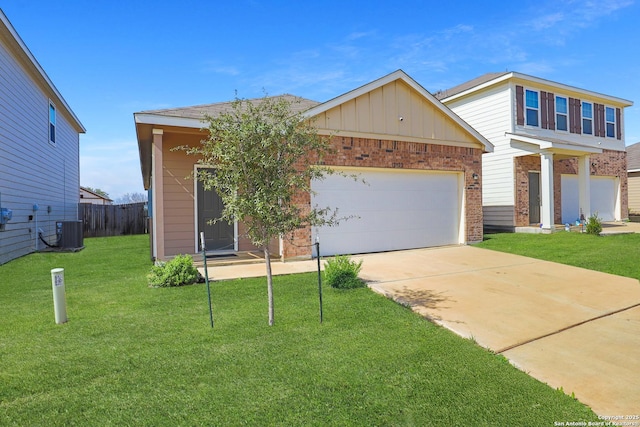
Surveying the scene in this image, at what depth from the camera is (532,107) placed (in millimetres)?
14008

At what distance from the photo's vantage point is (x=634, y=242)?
33.0ft

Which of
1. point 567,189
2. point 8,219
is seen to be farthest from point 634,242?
point 8,219

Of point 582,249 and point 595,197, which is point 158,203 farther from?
point 595,197

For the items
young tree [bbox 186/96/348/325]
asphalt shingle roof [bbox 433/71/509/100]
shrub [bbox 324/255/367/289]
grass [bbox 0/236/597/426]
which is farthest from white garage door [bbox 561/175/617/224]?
young tree [bbox 186/96/348/325]

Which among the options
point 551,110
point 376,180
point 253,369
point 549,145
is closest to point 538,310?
point 253,369

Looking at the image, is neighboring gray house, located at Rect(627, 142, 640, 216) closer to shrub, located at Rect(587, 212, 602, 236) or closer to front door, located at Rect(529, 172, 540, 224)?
front door, located at Rect(529, 172, 540, 224)

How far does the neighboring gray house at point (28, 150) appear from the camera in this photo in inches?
359

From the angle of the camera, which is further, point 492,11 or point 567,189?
point 567,189

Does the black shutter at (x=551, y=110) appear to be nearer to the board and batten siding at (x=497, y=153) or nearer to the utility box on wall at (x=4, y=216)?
the board and batten siding at (x=497, y=153)

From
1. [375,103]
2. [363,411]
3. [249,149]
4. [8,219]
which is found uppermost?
[375,103]

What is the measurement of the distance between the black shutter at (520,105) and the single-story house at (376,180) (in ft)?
15.3

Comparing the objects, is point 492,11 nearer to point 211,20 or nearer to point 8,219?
point 211,20

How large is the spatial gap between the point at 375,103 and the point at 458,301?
571 centimetres

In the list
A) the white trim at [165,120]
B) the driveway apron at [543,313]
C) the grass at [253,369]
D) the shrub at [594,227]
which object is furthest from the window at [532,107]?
the white trim at [165,120]
